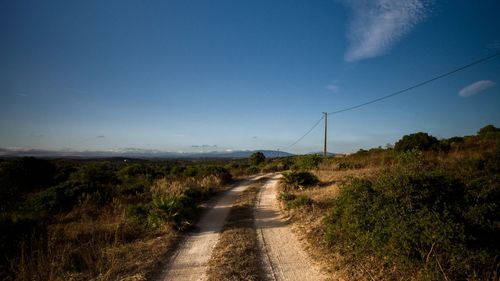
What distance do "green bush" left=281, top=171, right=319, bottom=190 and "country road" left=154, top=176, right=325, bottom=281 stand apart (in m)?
4.91

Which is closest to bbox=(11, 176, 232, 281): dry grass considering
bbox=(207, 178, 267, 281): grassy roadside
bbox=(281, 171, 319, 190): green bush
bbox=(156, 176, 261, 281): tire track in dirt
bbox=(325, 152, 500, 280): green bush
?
bbox=(156, 176, 261, 281): tire track in dirt

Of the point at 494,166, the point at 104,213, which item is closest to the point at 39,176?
the point at 104,213

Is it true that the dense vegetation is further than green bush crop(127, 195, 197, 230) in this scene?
No

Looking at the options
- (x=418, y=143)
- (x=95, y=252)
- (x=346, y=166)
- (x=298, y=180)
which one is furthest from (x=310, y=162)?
(x=95, y=252)

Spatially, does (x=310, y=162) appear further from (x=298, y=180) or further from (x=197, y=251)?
(x=197, y=251)

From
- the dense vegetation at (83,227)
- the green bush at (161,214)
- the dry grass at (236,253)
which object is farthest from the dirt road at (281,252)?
the dense vegetation at (83,227)

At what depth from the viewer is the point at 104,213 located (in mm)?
10172

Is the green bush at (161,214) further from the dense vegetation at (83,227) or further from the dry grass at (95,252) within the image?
the dry grass at (95,252)

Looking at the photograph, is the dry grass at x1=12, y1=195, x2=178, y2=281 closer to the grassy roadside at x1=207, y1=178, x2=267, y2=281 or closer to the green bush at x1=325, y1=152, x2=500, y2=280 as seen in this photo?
the grassy roadside at x1=207, y1=178, x2=267, y2=281

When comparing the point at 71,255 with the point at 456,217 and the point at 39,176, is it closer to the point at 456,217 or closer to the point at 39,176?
the point at 456,217

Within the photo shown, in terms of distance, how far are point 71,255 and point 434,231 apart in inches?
299

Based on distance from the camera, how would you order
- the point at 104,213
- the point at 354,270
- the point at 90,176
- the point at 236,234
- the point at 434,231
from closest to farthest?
1. the point at 434,231
2. the point at 354,270
3. the point at 236,234
4. the point at 104,213
5. the point at 90,176

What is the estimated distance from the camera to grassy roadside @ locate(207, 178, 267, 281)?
211 inches

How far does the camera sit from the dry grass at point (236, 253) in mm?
5359
